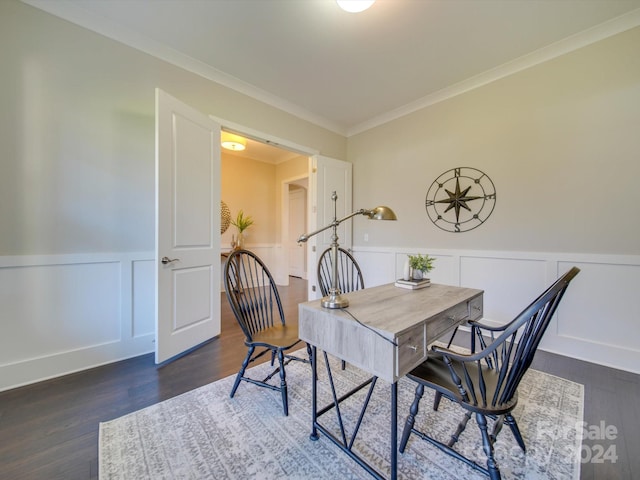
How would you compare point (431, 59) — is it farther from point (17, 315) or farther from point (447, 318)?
point (17, 315)

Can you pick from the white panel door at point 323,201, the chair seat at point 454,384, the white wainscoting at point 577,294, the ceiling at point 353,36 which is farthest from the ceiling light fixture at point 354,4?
the white wainscoting at point 577,294

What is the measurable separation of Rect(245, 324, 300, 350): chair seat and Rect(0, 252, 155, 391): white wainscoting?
1307mm

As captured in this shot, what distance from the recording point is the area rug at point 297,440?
1.22 m

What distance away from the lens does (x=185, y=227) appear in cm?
242

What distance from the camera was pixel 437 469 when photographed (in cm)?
123

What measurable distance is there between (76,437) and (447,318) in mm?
2074

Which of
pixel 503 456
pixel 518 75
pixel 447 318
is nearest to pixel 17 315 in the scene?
pixel 447 318

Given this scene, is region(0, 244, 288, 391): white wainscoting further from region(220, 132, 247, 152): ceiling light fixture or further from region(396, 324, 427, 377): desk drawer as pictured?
region(220, 132, 247, 152): ceiling light fixture

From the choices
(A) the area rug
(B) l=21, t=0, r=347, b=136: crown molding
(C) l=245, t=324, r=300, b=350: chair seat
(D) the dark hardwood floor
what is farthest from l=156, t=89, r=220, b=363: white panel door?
(C) l=245, t=324, r=300, b=350: chair seat

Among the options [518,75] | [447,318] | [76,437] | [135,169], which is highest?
[518,75]

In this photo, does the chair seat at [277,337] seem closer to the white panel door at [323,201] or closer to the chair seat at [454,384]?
the chair seat at [454,384]

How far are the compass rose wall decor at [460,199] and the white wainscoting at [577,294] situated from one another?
1.18ft

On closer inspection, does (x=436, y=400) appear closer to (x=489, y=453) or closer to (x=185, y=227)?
(x=489, y=453)

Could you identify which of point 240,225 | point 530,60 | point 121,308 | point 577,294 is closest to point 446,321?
point 577,294
